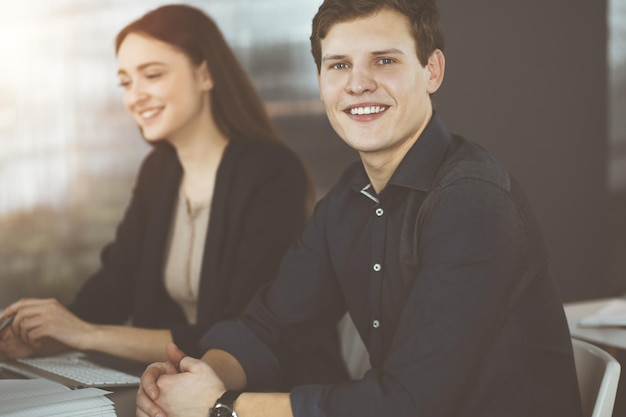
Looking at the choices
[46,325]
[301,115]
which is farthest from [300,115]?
[46,325]

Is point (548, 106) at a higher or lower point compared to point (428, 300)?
higher

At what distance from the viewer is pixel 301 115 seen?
3.04 meters

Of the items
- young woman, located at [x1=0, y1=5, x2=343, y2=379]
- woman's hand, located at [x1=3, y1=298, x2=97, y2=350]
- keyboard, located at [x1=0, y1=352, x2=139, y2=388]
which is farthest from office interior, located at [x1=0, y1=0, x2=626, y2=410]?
keyboard, located at [x1=0, y1=352, x2=139, y2=388]

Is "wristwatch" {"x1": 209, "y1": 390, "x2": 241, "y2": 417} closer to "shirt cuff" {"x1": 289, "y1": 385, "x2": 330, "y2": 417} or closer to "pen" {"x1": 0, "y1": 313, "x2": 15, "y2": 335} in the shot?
"shirt cuff" {"x1": 289, "y1": 385, "x2": 330, "y2": 417}

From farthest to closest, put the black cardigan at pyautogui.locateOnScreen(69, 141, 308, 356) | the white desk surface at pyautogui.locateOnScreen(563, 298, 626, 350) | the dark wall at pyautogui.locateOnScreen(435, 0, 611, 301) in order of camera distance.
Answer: the dark wall at pyautogui.locateOnScreen(435, 0, 611, 301) → the black cardigan at pyautogui.locateOnScreen(69, 141, 308, 356) → the white desk surface at pyautogui.locateOnScreen(563, 298, 626, 350)

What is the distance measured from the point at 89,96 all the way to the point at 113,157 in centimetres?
22

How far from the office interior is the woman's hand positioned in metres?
0.96

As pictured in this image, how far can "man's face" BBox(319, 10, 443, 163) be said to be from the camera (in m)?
1.50

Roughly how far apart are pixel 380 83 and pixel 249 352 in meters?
0.56

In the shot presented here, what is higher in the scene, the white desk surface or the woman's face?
the woman's face

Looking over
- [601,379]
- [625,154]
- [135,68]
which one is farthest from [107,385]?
[625,154]

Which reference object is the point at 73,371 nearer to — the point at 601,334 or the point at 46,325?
the point at 46,325

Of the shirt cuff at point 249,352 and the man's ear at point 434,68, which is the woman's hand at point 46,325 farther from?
the man's ear at point 434,68

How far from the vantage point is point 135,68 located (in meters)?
2.36
